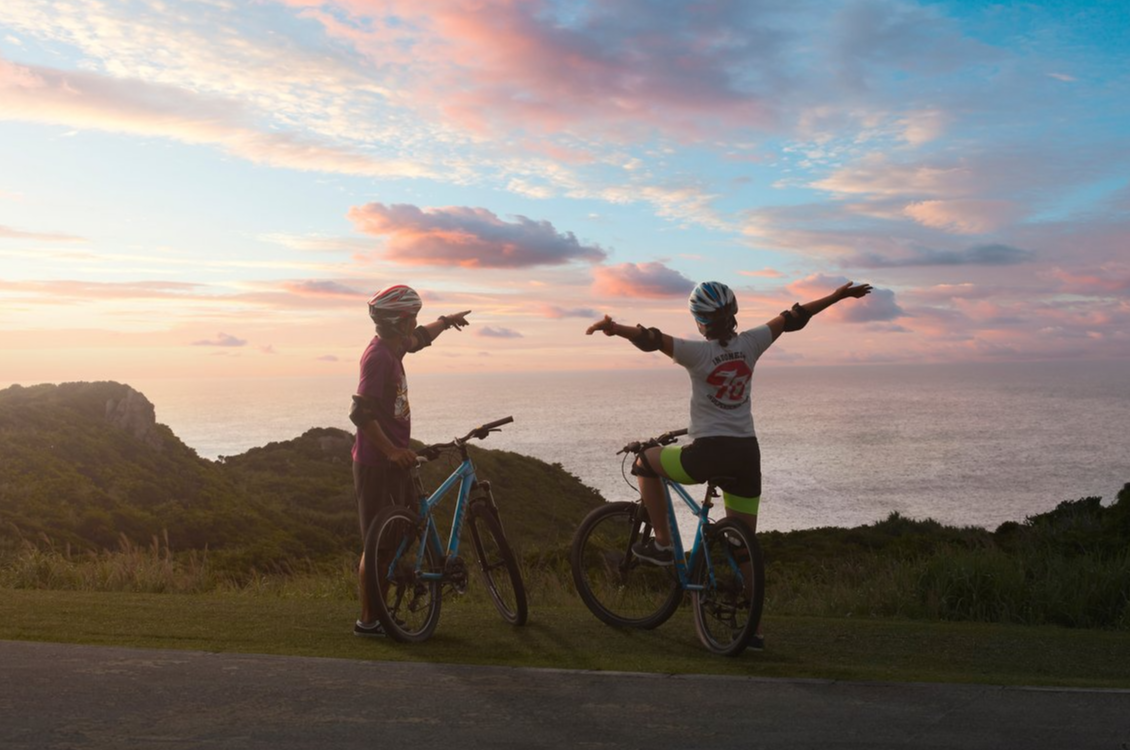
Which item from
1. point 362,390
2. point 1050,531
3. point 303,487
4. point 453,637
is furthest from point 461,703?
point 303,487

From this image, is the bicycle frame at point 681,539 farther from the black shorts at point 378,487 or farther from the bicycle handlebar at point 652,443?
the black shorts at point 378,487

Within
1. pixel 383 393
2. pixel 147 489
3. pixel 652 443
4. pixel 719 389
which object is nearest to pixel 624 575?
pixel 652 443

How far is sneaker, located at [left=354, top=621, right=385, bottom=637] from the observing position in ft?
24.0

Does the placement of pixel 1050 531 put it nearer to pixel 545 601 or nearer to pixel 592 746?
pixel 545 601

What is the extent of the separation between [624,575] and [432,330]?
2421 mm

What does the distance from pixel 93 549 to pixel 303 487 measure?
22.3 metres

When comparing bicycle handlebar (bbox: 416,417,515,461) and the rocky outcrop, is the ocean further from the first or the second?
bicycle handlebar (bbox: 416,417,515,461)

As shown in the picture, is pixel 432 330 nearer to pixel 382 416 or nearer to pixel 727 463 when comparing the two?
pixel 382 416

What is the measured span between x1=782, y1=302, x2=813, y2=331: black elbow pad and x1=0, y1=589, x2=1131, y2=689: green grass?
2.15 metres

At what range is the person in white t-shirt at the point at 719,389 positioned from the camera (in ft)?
22.1

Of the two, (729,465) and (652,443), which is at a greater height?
(652,443)

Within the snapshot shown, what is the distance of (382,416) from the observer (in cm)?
720

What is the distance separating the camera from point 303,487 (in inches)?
1921

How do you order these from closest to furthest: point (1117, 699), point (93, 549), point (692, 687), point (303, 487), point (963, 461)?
point (1117, 699) → point (692, 687) → point (93, 549) → point (303, 487) → point (963, 461)
